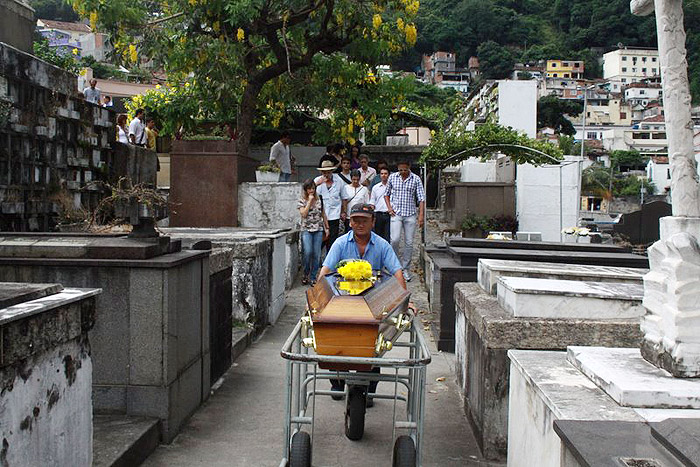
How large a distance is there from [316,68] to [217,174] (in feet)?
16.6

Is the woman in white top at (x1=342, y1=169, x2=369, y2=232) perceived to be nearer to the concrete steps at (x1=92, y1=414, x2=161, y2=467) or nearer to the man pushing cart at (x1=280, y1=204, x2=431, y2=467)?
the man pushing cart at (x1=280, y1=204, x2=431, y2=467)

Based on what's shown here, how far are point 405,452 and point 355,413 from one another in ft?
2.84

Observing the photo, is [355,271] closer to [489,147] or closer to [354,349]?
[354,349]

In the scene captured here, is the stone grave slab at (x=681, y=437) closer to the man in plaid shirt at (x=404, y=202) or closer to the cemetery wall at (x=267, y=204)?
the man in plaid shirt at (x=404, y=202)

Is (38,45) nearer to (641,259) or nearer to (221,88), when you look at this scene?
(221,88)

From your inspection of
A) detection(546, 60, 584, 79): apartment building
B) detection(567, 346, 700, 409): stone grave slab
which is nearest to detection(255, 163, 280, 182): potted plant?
detection(567, 346, 700, 409): stone grave slab

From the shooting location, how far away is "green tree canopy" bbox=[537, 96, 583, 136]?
10444 cm

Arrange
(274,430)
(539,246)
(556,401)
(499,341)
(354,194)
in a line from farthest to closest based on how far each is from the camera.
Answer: (354,194), (539,246), (274,430), (499,341), (556,401)

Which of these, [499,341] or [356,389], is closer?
[499,341]

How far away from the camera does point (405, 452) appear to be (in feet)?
15.5

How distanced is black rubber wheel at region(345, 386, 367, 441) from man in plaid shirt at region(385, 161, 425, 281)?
7.47 meters

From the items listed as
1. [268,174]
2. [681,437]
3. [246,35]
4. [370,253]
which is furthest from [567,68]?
[681,437]

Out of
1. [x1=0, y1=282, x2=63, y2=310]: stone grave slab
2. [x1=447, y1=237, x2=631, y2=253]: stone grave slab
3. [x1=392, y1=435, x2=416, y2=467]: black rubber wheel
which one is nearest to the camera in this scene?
[x1=0, y1=282, x2=63, y2=310]: stone grave slab

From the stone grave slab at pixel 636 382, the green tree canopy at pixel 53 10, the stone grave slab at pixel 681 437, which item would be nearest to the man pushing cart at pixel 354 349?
the stone grave slab at pixel 636 382
